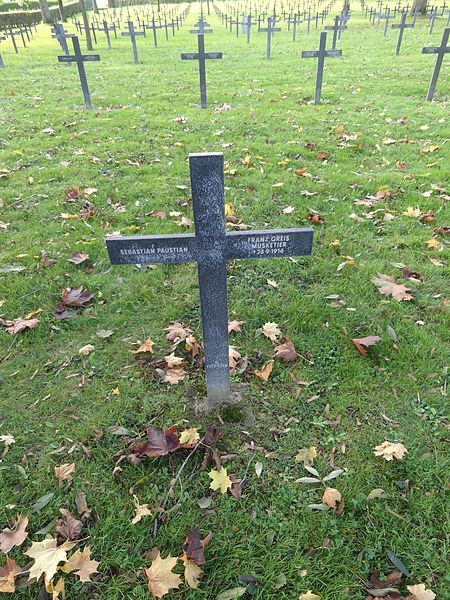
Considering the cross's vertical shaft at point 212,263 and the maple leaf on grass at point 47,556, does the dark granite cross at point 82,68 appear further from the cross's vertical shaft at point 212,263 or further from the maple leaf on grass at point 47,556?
the maple leaf on grass at point 47,556

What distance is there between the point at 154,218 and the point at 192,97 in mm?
6347

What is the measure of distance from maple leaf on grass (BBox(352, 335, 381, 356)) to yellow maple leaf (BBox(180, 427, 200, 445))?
52.4 inches

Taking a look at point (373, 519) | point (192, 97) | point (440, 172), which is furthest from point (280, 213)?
point (192, 97)

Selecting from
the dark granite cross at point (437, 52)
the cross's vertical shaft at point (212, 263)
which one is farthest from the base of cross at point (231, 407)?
the dark granite cross at point (437, 52)

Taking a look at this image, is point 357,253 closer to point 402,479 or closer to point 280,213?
point 280,213

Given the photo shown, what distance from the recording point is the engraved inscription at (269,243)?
7.02ft

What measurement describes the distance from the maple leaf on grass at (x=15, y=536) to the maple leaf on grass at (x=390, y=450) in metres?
1.89

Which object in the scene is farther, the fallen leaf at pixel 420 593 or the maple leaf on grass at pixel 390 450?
the maple leaf on grass at pixel 390 450

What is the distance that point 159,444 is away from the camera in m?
2.42

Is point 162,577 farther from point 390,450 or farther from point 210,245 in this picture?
point 210,245

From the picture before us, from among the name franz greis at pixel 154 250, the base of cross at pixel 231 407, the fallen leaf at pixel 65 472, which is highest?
the name franz greis at pixel 154 250

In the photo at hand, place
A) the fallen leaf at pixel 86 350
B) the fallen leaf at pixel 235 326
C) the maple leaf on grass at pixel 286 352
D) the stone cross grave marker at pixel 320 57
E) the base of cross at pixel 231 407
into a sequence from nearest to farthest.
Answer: the base of cross at pixel 231 407 → the maple leaf on grass at pixel 286 352 → the fallen leaf at pixel 86 350 → the fallen leaf at pixel 235 326 → the stone cross grave marker at pixel 320 57

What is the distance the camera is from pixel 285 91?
9.97 meters

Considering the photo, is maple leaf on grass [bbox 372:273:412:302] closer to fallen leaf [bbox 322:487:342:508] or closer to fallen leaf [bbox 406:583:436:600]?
fallen leaf [bbox 322:487:342:508]
